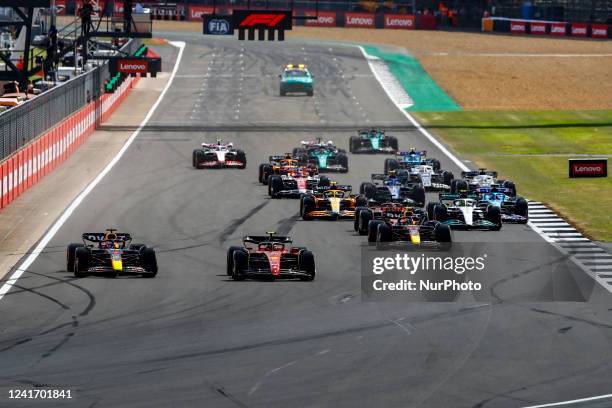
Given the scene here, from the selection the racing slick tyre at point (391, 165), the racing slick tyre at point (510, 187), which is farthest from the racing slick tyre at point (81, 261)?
the racing slick tyre at point (391, 165)

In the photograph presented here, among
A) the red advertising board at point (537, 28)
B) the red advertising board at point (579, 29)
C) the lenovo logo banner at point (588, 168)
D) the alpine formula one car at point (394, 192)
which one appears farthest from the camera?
the red advertising board at point (537, 28)

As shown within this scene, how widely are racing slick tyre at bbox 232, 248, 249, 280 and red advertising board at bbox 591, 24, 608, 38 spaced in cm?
9792

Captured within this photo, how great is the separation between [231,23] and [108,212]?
26801 mm

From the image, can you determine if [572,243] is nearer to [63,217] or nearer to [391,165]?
[391,165]

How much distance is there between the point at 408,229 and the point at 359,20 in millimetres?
97297

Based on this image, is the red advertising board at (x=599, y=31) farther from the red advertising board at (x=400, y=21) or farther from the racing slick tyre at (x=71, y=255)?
the racing slick tyre at (x=71, y=255)

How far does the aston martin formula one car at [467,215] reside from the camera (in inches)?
1601

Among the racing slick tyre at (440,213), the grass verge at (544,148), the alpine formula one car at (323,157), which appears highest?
the racing slick tyre at (440,213)

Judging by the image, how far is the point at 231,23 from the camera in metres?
69.2

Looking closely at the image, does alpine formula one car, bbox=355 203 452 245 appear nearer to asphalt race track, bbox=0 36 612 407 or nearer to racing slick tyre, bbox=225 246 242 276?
asphalt race track, bbox=0 36 612 407

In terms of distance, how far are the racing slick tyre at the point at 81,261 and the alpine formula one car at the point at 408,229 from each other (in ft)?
25.5

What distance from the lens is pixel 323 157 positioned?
180ft

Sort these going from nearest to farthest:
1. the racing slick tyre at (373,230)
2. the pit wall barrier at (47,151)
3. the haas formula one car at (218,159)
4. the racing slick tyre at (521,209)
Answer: the racing slick tyre at (373,230) < the racing slick tyre at (521,209) < the pit wall barrier at (47,151) < the haas formula one car at (218,159)

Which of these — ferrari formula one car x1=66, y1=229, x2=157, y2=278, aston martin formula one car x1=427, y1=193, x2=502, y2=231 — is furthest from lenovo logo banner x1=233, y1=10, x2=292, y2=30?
ferrari formula one car x1=66, y1=229, x2=157, y2=278
